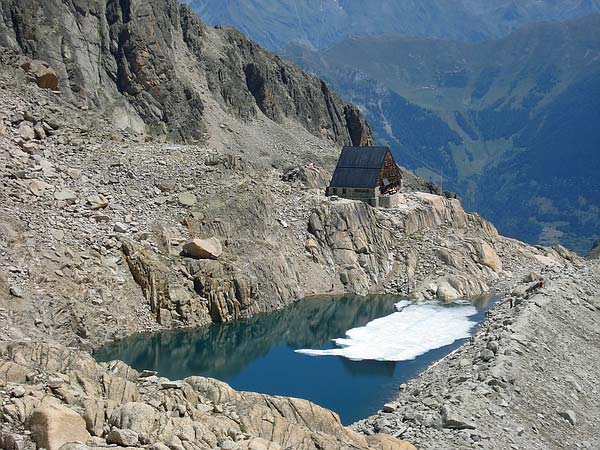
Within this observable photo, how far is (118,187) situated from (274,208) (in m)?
18.9

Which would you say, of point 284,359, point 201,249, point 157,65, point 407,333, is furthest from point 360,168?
point 157,65

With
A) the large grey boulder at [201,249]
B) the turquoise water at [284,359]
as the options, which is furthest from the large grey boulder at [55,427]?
the large grey boulder at [201,249]

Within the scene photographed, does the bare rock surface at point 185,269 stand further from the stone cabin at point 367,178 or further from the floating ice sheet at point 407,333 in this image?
the floating ice sheet at point 407,333

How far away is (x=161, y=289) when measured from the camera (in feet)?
263

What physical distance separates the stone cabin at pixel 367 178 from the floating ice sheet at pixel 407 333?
67.3 feet

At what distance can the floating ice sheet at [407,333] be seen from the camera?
7612 cm

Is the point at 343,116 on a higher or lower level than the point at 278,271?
higher

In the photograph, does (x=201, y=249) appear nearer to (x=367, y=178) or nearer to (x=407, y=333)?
(x=407, y=333)

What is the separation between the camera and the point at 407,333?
82.3 meters

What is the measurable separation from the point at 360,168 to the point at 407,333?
35.5 meters

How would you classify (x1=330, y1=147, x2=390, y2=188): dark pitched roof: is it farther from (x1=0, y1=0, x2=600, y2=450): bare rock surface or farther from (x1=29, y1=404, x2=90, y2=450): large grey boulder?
(x1=29, y1=404, x2=90, y2=450): large grey boulder

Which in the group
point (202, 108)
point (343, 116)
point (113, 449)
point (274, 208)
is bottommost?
point (113, 449)

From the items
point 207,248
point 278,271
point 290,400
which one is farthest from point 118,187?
point 290,400

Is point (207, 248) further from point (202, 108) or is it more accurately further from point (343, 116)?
point (343, 116)
